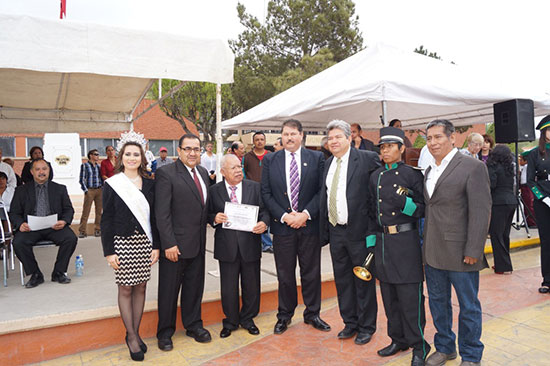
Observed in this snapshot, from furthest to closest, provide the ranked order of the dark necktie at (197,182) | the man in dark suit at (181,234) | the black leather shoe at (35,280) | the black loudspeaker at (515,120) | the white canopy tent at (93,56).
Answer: the black loudspeaker at (515,120) → the black leather shoe at (35,280) → the white canopy tent at (93,56) → the dark necktie at (197,182) → the man in dark suit at (181,234)

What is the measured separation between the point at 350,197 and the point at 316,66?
17577 millimetres

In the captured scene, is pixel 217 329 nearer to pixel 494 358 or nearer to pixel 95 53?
pixel 494 358

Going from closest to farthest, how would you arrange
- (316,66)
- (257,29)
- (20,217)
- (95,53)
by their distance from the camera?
(95,53) < (20,217) < (316,66) < (257,29)

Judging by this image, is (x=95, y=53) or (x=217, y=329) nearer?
(x=217, y=329)

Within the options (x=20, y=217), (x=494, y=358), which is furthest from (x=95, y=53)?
(x=494, y=358)

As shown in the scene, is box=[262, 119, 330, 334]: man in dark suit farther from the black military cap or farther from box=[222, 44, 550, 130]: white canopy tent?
box=[222, 44, 550, 130]: white canopy tent

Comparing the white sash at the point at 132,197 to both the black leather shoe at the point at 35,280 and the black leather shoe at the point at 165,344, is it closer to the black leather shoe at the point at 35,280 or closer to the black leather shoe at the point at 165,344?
the black leather shoe at the point at 165,344

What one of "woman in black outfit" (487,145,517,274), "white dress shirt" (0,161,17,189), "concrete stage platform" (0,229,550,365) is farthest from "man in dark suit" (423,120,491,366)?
"white dress shirt" (0,161,17,189)

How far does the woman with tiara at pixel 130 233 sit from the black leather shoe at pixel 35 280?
1.93m

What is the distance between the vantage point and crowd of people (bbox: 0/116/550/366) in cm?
324

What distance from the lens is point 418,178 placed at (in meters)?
3.47

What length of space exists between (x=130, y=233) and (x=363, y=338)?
2344 mm

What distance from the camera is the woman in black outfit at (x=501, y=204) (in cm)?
598

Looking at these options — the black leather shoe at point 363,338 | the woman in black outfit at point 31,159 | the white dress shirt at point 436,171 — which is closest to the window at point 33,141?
the woman in black outfit at point 31,159
